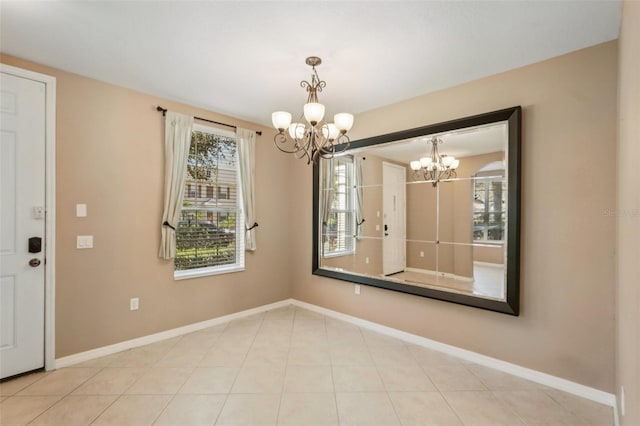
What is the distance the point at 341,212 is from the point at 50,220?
9.86ft

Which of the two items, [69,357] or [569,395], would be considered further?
[69,357]

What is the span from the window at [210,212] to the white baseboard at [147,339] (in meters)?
0.61

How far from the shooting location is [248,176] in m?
4.00

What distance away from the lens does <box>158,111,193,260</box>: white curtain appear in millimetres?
3297

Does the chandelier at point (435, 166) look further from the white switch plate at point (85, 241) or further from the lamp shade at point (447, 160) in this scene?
the white switch plate at point (85, 241)

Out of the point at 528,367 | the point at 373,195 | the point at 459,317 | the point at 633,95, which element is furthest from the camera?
the point at 373,195

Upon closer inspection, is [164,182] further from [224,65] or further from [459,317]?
[459,317]

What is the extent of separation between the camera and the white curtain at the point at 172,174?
3297 millimetres

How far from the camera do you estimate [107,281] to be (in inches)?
116

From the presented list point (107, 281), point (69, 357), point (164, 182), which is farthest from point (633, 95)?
point (69, 357)

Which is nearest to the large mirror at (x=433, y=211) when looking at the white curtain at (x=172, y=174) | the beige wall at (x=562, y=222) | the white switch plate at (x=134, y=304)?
the beige wall at (x=562, y=222)

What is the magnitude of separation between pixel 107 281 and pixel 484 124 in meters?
3.97

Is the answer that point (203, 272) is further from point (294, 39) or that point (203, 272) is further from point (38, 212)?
point (294, 39)

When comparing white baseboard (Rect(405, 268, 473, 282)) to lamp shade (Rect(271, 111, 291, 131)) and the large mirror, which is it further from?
lamp shade (Rect(271, 111, 291, 131))
